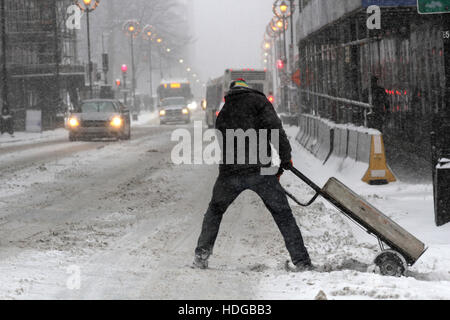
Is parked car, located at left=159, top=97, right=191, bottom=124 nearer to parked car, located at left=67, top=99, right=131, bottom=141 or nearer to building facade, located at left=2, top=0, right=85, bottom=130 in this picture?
building facade, located at left=2, top=0, right=85, bottom=130

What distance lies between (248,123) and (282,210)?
0.83 m

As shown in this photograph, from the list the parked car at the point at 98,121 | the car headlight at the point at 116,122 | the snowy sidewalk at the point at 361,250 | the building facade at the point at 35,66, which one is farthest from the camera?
the building facade at the point at 35,66

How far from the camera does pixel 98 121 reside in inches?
1137

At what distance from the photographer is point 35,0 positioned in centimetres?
4994

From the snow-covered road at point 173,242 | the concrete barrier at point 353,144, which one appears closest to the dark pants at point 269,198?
the snow-covered road at point 173,242

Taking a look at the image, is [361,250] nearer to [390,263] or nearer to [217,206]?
[390,263]

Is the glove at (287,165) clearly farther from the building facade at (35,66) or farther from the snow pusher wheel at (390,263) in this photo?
the building facade at (35,66)

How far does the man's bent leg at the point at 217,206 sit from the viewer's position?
271 inches

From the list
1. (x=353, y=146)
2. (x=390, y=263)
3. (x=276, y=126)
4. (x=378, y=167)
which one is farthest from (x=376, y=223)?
(x=353, y=146)

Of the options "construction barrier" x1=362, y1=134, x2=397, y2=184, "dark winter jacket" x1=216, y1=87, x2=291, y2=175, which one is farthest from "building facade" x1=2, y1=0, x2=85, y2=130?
"dark winter jacket" x1=216, y1=87, x2=291, y2=175

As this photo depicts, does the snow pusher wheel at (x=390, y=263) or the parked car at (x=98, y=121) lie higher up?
the parked car at (x=98, y=121)

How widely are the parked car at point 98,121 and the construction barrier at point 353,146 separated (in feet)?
29.7
